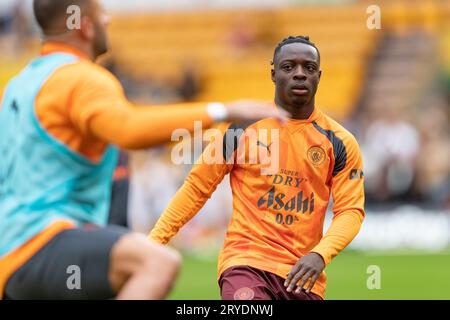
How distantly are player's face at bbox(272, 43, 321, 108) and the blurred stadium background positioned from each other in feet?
30.2

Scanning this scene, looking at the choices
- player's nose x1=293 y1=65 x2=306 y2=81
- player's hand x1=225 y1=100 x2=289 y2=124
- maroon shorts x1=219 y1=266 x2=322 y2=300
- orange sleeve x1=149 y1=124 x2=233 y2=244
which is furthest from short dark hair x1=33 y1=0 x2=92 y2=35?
maroon shorts x1=219 y1=266 x2=322 y2=300

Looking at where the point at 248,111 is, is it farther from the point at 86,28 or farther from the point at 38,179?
the point at 86,28

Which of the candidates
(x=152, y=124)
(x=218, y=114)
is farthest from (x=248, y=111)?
(x=152, y=124)

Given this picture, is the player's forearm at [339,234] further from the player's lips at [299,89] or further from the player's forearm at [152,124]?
the player's forearm at [152,124]

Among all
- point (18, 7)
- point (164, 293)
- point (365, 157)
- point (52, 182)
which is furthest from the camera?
point (18, 7)

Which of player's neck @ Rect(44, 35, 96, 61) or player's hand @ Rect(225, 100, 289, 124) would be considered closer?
player's hand @ Rect(225, 100, 289, 124)

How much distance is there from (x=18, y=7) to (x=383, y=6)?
8.61m

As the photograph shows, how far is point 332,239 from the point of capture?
567cm

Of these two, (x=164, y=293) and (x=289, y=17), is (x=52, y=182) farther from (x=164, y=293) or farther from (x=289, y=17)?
(x=289, y=17)

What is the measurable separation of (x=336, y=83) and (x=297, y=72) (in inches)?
721

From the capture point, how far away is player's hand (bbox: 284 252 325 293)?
18.1 feet

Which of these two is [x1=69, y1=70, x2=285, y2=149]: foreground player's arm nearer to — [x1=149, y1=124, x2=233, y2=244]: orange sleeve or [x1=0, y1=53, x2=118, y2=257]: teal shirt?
[x1=0, y1=53, x2=118, y2=257]: teal shirt

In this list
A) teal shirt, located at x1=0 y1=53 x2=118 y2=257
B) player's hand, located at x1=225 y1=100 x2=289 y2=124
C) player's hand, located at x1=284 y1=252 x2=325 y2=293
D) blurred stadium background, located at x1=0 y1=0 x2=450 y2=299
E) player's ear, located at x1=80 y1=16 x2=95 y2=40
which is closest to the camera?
player's hand, located at x1=225 y1=100 x2=289 y2=124

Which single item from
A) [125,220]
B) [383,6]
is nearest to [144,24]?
[383,6]
